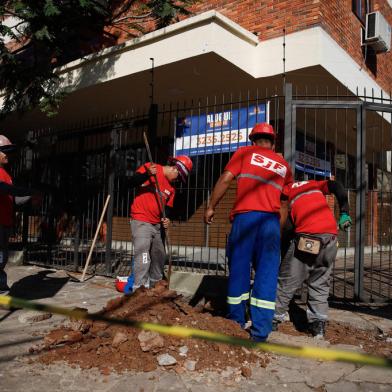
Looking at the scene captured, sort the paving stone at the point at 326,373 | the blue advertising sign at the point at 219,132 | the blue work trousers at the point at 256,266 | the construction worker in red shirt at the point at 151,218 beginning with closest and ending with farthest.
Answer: the paving stone at the point at 326,373
the blue work trousers at the point at 256,266
the construction worker in red shirt at the point at 151,218
the blue advertising sign at the point at 219,132

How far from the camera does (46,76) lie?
7559mm

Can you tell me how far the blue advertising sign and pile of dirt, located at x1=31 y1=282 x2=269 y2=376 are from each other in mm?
3306

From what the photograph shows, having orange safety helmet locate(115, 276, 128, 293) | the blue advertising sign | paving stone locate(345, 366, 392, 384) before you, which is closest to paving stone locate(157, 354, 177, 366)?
paving stone locate(345, 366, 392, 384)

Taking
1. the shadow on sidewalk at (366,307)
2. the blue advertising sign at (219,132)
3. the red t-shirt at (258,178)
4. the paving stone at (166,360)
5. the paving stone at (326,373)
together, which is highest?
the blue advertising sign at (219,132)

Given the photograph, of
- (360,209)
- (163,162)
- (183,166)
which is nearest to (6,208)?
(183,166)

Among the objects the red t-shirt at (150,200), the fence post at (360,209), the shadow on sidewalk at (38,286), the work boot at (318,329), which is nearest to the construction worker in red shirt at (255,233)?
the work boot at (318,329)

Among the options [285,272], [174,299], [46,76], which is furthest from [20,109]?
[285,272]

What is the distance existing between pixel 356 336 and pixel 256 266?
135 cm

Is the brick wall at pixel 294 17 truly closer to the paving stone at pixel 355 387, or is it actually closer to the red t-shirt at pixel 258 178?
the red t-shirt at pixel 258 178

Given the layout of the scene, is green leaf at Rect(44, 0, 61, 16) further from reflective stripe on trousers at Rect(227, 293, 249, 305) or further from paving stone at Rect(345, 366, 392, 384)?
paving stone at Rect(345, 366, 392, 384)

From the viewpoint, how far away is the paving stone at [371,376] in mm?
3082

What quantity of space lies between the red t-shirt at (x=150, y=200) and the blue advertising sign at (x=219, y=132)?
1.50m

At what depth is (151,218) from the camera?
495 centimetres

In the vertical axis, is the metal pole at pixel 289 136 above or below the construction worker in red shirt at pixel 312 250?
above
